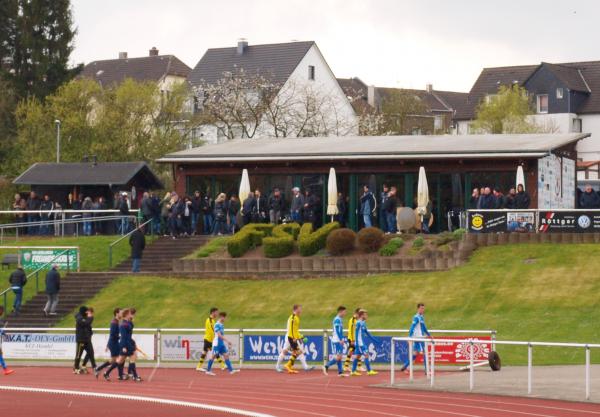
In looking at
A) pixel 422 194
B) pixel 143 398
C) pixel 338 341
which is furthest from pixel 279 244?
pixel 143 398

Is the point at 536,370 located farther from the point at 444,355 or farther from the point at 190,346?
the point at 190,346

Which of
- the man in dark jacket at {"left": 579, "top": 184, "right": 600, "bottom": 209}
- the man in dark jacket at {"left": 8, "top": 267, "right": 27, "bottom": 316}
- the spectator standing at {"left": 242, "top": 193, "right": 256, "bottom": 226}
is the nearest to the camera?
the man in dark jacket at {"left": 8, "top": 267, "right": 27, "bottom": 316}

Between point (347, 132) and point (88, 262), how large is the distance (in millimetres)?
35729

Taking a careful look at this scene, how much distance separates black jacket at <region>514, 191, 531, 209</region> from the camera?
47750 mm

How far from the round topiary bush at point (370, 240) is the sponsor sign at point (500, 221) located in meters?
3.07

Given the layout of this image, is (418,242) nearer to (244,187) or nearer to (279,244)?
(279,244)

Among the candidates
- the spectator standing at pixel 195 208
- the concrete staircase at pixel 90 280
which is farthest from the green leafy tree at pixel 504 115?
the concrete staircase at pixel 90 280

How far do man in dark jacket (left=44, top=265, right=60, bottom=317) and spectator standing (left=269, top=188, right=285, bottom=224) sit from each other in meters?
9.46

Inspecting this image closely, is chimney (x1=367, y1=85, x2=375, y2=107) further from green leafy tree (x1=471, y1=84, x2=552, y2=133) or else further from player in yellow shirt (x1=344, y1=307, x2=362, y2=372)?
player in yellow shirt (x1=344, y1=307, x2=362, y2=372)

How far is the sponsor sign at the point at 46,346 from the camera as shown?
38.4m

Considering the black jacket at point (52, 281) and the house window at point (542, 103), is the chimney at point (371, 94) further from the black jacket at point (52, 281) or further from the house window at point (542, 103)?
the black jacket at point (52, 281)

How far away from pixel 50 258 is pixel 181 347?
15.0m

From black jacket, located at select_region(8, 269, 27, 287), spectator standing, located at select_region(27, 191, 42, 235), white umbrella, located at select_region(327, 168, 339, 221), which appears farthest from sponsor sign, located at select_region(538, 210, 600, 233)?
spectator standing, located at select_region(27, 191, 42, 235)

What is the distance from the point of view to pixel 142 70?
121812 mm
